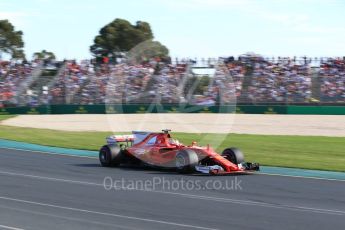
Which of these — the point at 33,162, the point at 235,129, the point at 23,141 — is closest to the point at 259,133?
the point at 235,129

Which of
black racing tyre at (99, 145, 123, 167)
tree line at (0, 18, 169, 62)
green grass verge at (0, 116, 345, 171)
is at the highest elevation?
tree line at (0, 18, 169, 62)

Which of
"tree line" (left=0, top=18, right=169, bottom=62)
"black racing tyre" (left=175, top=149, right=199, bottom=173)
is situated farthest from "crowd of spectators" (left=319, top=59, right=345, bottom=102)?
"tree line" (left=0, top=18, right=169, bottom=62)

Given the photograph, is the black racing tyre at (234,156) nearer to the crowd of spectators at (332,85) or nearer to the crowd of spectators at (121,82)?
the crowd of spectators at (121,82)

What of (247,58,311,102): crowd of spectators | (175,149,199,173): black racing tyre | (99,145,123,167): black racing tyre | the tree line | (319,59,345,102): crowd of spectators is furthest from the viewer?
the tree line

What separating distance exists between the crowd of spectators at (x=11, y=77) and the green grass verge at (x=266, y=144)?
13703 millimetres

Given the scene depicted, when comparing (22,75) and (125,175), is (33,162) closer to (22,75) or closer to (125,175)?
(125,175)

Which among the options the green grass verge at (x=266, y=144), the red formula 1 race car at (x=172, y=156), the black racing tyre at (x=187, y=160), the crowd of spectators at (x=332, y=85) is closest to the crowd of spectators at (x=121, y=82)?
the crowd of spectators at (x=332, y=85)

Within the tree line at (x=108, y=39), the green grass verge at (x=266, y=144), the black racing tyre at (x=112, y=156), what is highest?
the tree line at (x=108, y=39)

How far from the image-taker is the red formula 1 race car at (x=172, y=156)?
14438 mm

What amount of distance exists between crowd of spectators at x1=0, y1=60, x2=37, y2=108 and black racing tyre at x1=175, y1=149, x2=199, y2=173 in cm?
3027

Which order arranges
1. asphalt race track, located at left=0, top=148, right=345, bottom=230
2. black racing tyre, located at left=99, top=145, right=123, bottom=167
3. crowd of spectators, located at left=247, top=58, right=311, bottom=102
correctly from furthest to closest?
crowd of spectators, located at left=247, top=58, right=311, bottom=102
black racing tyre, located at left=99, top=145, right=123, bottom=167
asphalt race track, located at left=0, top=148, right=345, bottom=230

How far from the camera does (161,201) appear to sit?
36.4 feet

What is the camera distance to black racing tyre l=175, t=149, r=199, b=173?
14.4m

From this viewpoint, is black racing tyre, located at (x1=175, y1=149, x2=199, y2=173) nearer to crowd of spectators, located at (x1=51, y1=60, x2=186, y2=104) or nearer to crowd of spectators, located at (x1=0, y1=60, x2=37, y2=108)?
crowd of spectators, located at (x1=51, y1=60, x2=186, y2=104)
